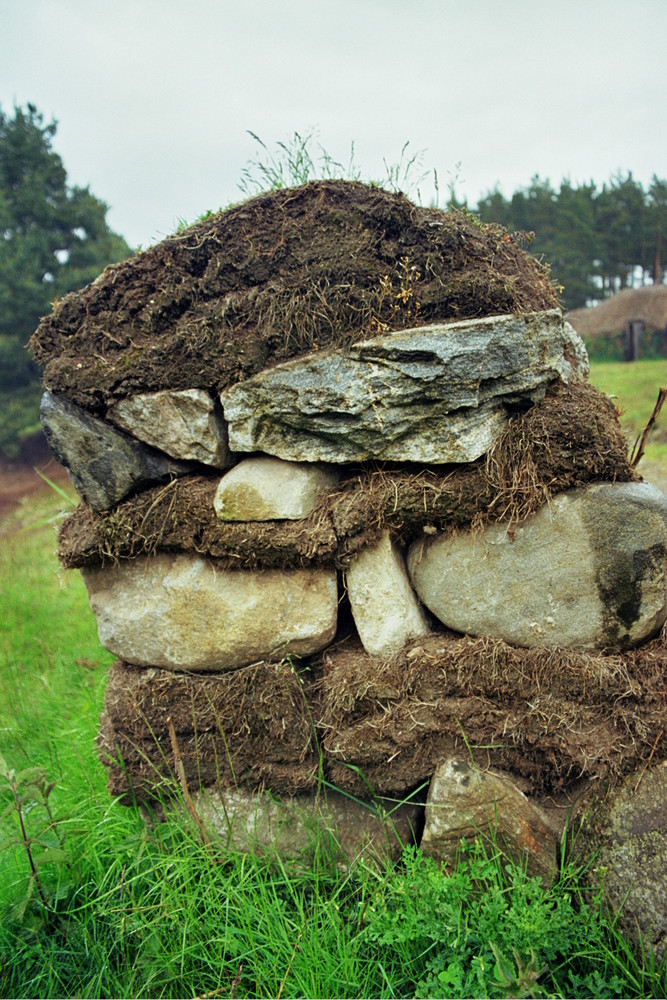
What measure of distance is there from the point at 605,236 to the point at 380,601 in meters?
20.0

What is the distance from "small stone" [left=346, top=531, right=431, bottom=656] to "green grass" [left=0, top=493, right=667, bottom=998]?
2.56 ft

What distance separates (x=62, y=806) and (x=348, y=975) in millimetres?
1640

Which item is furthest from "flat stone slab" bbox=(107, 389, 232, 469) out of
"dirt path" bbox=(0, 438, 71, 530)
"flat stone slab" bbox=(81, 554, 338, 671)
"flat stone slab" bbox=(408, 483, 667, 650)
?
"dirt path" bbox=(0, 438, 71, 530)

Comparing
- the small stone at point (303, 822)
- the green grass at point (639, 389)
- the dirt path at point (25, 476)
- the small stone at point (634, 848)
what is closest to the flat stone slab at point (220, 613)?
the small stone at point (303, 822)

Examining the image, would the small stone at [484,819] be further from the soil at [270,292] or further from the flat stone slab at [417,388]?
the soil at [270,292]

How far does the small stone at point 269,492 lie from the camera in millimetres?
2508

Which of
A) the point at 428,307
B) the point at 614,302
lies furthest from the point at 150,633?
the point at 614,302

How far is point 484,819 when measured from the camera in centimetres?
229

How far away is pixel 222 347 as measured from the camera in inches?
99.3

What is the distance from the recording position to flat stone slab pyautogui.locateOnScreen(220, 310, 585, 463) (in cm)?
234

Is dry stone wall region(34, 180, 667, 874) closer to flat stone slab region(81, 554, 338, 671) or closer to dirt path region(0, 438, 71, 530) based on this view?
flat stone slab region(81, 554, 338, 671)

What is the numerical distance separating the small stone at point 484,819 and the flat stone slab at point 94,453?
5.70ft

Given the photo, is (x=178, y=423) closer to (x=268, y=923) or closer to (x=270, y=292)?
(x=270, y=292)

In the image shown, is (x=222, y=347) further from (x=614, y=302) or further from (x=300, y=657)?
(x=614, y=302)
